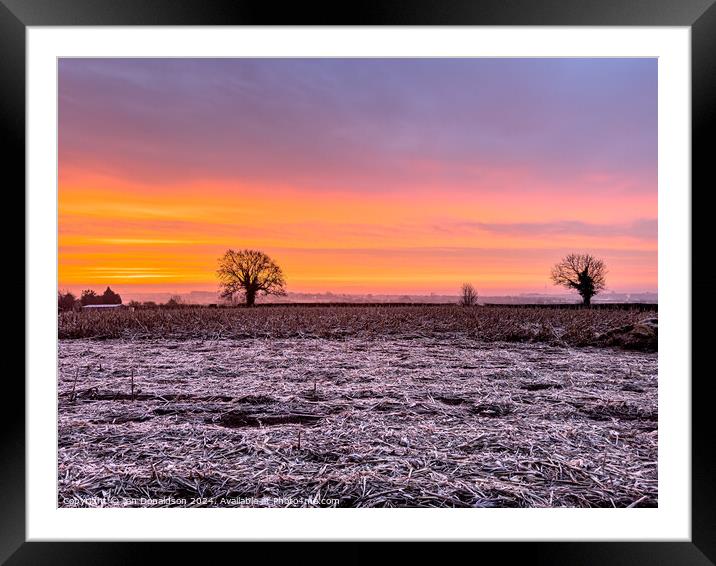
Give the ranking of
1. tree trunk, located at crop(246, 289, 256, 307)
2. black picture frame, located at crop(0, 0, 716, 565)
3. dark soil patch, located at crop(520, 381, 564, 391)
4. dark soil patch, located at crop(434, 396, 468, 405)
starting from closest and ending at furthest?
black picture frame, located at crop(0, 0, 716, 565) < dark soil patch, located at crop(434, 396, 468, 405) < dark soil patch, located at crop(520, 381, 564, 391) < tree trunk, located at crop(246, 289, 256, 307)

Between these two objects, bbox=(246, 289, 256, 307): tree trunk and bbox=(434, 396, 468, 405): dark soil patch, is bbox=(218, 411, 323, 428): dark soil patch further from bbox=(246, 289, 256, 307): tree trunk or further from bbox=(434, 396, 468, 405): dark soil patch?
bbox=(246, 289, 256, 307): tree trunk

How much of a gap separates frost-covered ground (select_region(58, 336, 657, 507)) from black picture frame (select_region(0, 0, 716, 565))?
1.42 feet

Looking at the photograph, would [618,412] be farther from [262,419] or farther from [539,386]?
[262,419]

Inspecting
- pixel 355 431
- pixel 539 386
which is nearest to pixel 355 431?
pixel 355 431

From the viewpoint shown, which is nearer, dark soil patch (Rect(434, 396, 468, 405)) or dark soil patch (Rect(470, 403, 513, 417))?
dark soil patch (Rect(470, 403, 513, 417))

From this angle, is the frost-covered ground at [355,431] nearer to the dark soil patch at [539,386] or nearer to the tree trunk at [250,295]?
the dark soil patch at [539,386]

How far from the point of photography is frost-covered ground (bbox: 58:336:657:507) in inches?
73.5

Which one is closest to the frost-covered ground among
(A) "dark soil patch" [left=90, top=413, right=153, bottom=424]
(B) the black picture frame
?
(A) "dark soil patch" [left=90, top=413, right=153, bottom=424]

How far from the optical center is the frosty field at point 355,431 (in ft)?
6.12
